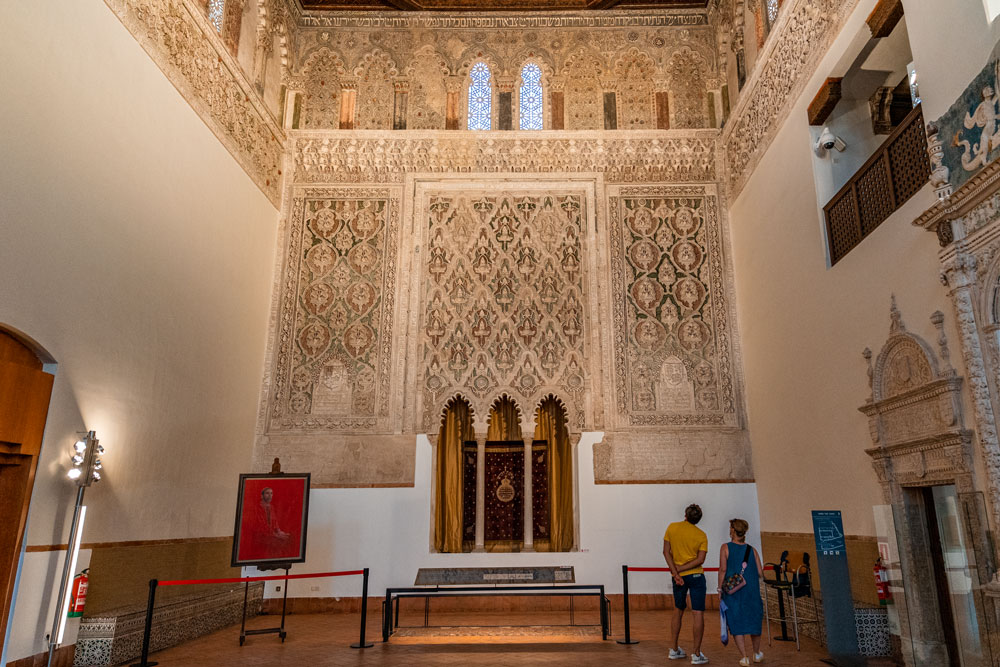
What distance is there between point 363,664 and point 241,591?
11.8 feet

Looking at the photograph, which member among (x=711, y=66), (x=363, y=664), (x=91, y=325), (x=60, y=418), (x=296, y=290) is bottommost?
(x=363, y=664)

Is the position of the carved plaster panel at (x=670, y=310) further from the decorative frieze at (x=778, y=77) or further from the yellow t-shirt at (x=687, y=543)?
the yellow t-shirt at (x=687, y=543)

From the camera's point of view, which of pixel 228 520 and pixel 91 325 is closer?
pixel 91 325

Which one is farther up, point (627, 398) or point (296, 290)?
point (296, 290)

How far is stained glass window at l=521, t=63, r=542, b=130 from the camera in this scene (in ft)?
35.8

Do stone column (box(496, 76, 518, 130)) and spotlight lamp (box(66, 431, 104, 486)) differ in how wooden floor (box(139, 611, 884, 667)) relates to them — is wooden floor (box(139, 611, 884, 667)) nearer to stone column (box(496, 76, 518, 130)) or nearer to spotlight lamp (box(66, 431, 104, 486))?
spotlight lamp (box(66, 431, 104, 486))

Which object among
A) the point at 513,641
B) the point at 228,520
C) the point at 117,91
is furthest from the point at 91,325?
the point at 513,641

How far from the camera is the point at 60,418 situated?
563cm

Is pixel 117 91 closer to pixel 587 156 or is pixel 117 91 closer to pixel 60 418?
pixel 60 418

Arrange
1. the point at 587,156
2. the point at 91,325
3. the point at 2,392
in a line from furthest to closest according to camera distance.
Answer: the point at 587,156 < the point at 91,325 < the point at 2,392

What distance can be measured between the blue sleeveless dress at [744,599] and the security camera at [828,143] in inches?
177

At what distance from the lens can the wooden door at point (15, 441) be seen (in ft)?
16.6

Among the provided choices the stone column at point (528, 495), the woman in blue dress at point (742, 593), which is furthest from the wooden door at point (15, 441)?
the stone column at point (528, 495)

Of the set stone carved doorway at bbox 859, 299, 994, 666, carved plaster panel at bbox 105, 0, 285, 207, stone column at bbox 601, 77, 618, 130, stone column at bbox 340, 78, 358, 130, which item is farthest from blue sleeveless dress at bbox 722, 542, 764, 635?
stone column at bbox 340, 78, 358, 130
